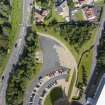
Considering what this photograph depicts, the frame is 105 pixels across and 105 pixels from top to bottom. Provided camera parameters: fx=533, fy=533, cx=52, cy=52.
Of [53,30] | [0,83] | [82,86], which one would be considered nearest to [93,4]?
[53,30]

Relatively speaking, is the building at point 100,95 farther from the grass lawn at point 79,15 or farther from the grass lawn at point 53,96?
the grass lawn at point 79,15

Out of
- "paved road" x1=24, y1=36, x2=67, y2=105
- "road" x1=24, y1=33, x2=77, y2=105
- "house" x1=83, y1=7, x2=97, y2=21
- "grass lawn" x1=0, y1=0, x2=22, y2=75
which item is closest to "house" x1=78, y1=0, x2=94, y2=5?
"house" x1=83, y1=7, x2=97, y2=21

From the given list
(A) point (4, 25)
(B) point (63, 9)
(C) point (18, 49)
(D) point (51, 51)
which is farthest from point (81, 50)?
(A) point (4, 25)

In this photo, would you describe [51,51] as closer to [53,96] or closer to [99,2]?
[53,96]

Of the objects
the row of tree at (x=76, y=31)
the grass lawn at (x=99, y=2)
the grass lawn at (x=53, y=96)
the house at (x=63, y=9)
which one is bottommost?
the grass lawn at (x=53, y=96)

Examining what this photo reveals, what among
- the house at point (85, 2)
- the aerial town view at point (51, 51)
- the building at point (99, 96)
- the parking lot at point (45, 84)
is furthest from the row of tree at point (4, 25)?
the building at point (99, 96)

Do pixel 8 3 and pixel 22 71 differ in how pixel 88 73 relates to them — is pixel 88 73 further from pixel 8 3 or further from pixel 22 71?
pixel 8 3

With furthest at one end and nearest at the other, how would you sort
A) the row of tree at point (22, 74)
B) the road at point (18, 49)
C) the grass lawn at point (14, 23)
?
1. the grass lawn at point (14, 23)
2. the road at point (18, 49)
3. the row of tree at point (22, 74)

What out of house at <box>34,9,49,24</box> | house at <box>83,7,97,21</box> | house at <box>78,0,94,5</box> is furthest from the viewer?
A: house at <box>78,0,94,5</box>

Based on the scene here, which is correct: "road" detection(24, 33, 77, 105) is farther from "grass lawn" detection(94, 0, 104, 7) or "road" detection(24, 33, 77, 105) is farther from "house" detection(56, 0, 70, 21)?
"grass lawn" detection(94, 0, 104, 7)
